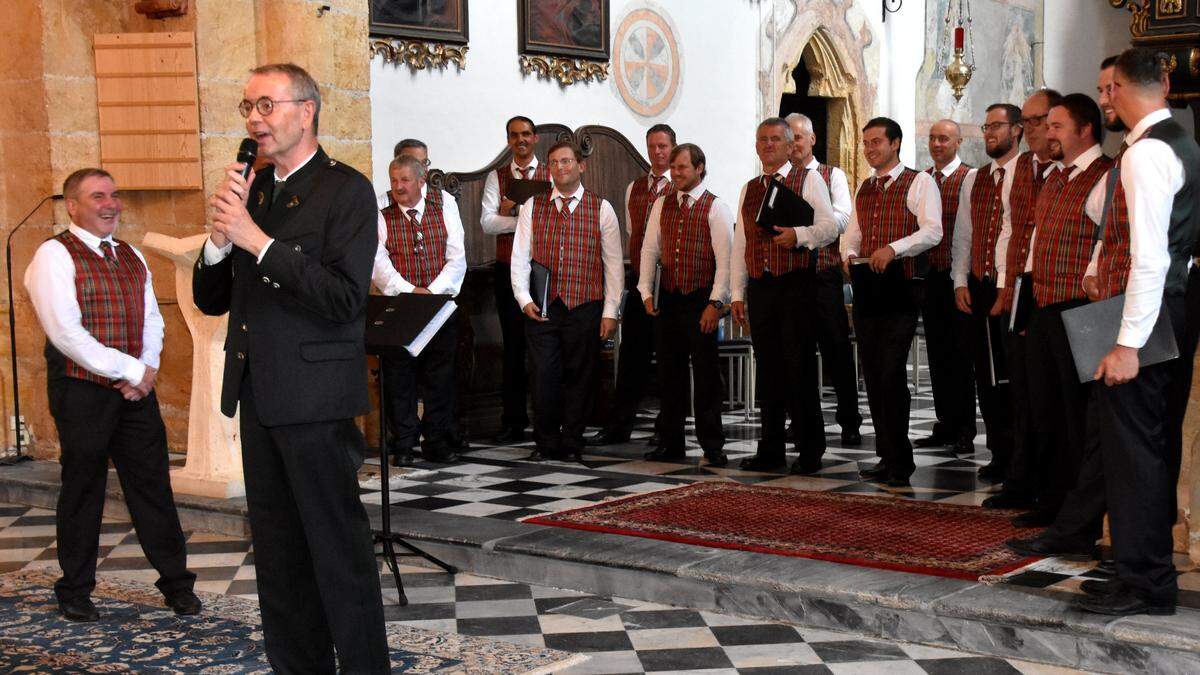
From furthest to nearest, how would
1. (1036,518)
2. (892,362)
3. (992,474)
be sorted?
(992,474), (892,362), (1036,518)

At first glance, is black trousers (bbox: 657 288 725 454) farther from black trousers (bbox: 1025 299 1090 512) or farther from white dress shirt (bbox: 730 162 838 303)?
black trousers (bbox: 1025 299 1090 512)

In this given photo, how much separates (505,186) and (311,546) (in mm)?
5230

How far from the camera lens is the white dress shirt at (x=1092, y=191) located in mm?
4449

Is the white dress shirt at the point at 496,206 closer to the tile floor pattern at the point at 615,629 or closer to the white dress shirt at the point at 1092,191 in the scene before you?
the tile floor pattern at the point at 615,629

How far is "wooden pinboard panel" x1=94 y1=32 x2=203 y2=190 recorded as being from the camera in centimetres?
727

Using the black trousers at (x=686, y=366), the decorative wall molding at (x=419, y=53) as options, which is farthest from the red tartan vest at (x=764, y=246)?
the decorative wall molding at (x=419, y=53)

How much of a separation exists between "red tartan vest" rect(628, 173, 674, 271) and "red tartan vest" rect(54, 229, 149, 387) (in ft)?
12.3

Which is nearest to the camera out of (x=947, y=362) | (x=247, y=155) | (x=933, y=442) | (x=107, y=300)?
(x=247, y=155)

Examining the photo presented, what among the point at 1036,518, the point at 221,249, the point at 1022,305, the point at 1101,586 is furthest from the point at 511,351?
the point at 221,249

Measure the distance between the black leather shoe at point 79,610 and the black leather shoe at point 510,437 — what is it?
12.2 ft

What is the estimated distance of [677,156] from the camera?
23.3 ft

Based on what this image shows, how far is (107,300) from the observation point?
15.6 feet

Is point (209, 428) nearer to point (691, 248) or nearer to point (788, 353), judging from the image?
point (691, 248)

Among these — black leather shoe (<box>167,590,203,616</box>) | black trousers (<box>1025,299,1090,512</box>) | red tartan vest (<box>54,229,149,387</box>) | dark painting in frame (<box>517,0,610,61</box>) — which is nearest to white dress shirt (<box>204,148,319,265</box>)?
red tartan vest (<box>54,229,149,387</box>)
